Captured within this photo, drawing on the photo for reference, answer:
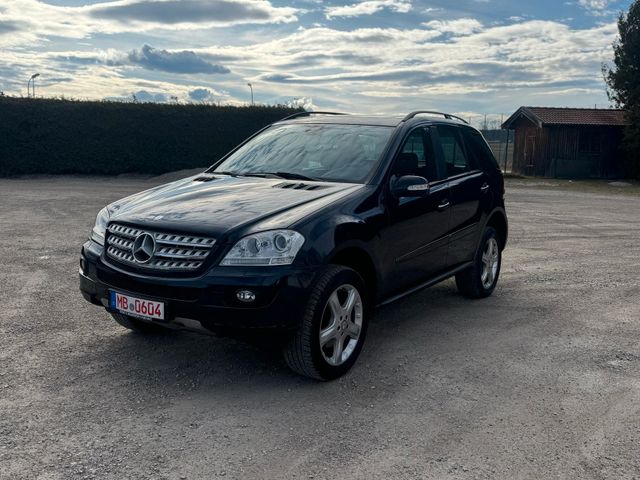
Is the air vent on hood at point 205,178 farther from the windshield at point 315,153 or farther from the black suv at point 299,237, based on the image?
the windshield at point 315,153

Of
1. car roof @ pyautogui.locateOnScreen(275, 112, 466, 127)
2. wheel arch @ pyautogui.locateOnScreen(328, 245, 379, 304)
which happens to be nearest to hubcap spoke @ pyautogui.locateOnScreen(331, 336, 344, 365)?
wheel arch @ pyautogui.locateOnScreen(328, 245, 379, 304)

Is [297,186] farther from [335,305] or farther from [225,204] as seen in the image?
[335,305]

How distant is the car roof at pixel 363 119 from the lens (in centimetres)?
554

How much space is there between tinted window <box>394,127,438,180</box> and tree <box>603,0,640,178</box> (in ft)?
86.9

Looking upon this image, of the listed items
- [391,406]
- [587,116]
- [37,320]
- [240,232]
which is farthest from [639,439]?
[587,116]

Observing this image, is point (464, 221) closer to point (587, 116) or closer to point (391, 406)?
point (391, 406)

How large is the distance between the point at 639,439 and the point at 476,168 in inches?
135

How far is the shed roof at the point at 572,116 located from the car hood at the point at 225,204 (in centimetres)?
2911

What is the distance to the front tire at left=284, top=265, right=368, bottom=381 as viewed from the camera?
13.3 feet

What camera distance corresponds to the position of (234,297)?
383 centimetres

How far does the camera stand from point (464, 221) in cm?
606

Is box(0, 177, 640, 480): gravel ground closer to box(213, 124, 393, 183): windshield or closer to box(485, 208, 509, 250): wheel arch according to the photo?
box(485, 208, 509, 250): wheel arch

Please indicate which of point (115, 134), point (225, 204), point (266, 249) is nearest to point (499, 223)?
point (225, 204)

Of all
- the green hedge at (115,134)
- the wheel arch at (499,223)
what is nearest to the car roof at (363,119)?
the wheel arch at (499,223)
